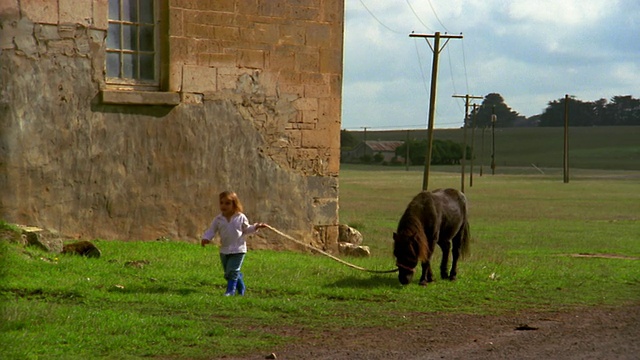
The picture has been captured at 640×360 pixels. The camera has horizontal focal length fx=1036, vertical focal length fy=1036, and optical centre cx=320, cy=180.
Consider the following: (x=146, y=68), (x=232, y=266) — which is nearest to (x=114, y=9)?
(x=146, y=68)

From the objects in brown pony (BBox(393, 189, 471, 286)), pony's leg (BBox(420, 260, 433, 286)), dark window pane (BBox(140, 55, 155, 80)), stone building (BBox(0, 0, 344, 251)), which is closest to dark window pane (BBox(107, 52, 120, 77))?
stone building (BBox(0, 0, 344, 251))

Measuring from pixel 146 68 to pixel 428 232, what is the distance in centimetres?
605

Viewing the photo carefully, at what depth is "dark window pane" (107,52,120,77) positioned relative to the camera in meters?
17.0

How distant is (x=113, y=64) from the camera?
55.9 feet

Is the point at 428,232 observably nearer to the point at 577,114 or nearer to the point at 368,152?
the point at 368,152

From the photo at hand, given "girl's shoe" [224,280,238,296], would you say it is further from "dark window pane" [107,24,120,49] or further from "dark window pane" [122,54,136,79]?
"dark window pane" [107,24,120,49]

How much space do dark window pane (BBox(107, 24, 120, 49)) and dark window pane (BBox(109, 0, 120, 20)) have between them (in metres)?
0.13

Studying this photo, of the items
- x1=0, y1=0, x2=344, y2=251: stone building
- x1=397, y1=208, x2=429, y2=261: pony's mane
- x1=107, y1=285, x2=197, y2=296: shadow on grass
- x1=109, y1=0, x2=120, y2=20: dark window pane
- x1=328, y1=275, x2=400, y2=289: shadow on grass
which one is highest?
x1=109, y1=0, x2=120, y2=20: dark window pane

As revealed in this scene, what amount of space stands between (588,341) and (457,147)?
127977 mm

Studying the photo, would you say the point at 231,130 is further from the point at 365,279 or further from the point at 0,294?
the point at 0,294

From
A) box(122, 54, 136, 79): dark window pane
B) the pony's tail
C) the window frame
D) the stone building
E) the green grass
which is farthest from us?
box(122, 54, 136, 79): dark window pane

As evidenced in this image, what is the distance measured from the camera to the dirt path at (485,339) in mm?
9297

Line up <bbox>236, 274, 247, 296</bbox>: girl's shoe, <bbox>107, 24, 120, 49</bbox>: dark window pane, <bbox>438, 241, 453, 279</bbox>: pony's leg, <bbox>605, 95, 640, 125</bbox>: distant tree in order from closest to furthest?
<bbox>236, 274, 247, 296</bbox>: girl's shoe
<bbox>438, 241, 453, 279</bbox>: pony's leg
<bbox>107, 24, 120, 49</bbox>: dark window pane
<bbox>605, 95, 640, 125</bbox>: distant tree

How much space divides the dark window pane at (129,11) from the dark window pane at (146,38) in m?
0.23
